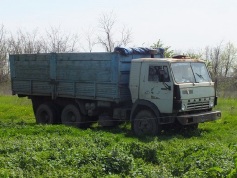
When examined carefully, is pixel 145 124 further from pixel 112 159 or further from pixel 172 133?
pixel 112 159

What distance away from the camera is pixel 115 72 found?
14281mm

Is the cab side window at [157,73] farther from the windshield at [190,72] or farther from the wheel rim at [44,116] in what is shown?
the wheel rim at [44,116]

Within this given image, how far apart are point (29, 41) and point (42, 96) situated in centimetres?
3712

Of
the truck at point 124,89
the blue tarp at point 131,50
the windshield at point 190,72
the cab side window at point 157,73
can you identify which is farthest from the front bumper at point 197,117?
the blue tarp at point 131,50

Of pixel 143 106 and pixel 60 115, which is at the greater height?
pixel 143 106

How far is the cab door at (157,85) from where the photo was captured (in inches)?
518

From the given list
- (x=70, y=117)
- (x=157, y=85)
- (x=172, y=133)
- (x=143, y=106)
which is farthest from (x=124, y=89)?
(x=70, y=117)

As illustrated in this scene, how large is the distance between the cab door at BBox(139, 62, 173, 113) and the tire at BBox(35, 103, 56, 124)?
4.70 metres

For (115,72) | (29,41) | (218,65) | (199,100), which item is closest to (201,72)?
(199,100)

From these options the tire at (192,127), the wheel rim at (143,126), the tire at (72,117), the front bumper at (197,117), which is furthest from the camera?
the tire at (72,117)

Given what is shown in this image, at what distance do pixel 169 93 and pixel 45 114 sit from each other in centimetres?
645

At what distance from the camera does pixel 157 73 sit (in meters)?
13.5

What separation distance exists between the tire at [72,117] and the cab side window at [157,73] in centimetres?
363

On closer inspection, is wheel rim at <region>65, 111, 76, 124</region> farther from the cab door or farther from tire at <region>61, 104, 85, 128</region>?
the cab door
